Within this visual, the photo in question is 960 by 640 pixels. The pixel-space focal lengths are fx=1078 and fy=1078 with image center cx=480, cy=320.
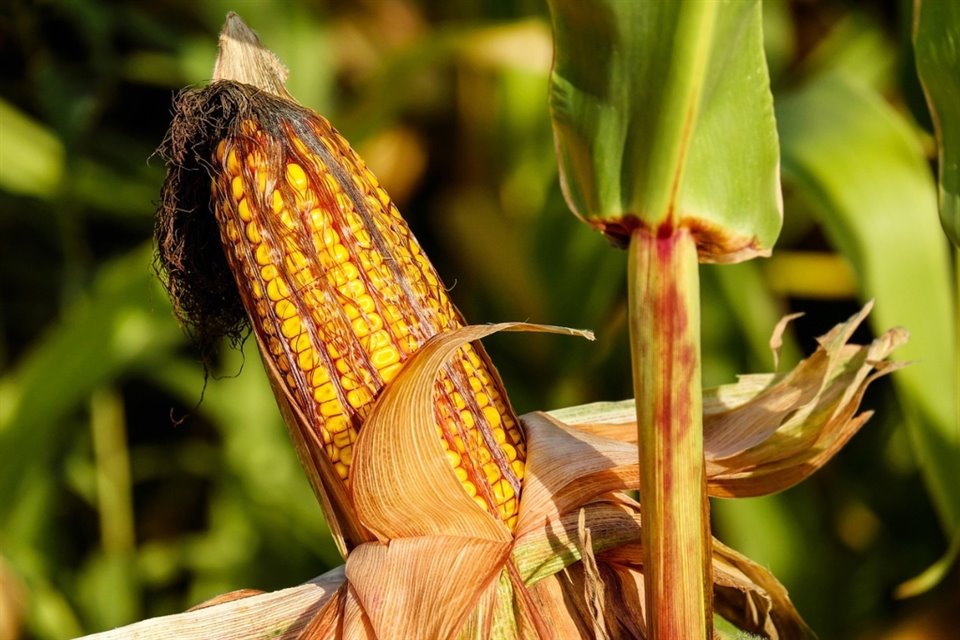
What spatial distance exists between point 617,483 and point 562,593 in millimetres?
72

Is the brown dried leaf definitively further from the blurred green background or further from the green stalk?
the blurred green background

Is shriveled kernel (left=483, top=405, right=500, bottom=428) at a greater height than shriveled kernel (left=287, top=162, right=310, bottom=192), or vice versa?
shriveled kernel (left=287, top=162, right=310, bottom=192)

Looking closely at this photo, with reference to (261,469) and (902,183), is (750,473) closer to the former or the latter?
(902,183)

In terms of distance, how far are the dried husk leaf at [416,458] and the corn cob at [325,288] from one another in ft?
0.09

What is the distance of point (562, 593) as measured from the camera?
62 centimetres

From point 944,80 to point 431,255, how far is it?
1.46m

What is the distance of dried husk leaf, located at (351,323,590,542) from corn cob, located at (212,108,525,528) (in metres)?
0.03

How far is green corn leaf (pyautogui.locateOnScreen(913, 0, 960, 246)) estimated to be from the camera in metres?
0.68

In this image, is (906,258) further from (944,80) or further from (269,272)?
(269,272)

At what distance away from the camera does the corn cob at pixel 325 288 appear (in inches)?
24.0

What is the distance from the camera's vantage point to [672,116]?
0.49 meters

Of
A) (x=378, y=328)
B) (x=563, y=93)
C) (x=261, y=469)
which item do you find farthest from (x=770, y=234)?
(x=261, y=469)

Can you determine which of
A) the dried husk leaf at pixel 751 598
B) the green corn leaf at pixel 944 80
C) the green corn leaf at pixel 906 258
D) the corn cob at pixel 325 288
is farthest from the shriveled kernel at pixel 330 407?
the green corn leaf at pixel 906 258

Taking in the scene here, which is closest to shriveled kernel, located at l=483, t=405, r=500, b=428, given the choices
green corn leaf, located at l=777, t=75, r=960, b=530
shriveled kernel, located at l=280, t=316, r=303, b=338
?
shriveled kernel, located at l=280, t=316, r=303, b=338
